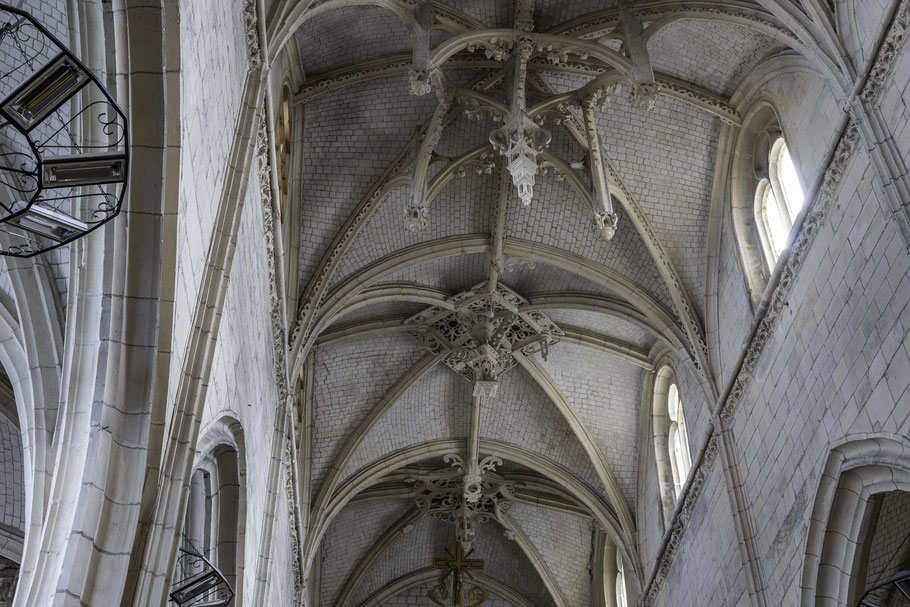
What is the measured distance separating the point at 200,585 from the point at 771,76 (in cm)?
861

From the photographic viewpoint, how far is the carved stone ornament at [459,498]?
65.1ft

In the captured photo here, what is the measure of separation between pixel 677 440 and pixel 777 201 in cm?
517

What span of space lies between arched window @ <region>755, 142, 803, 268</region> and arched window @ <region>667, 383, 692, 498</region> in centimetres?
359

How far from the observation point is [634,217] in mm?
14117

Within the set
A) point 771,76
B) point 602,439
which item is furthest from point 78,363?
point 602,439

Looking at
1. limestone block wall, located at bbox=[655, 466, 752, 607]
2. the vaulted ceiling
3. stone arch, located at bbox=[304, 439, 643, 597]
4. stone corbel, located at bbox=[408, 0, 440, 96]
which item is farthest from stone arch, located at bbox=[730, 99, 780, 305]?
stone arch, located at bbox=[304, 439, 643, 597]

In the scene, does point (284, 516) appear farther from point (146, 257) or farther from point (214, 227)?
point (146, 257)

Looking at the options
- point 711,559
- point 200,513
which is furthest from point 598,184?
point 200,513

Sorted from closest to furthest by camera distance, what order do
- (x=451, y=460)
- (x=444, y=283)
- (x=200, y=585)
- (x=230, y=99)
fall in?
(x=200, y=585), (x=230, y=99), (x=444, y=283), (x=451, y=460)

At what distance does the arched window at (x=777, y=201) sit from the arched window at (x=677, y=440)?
3.59 meters

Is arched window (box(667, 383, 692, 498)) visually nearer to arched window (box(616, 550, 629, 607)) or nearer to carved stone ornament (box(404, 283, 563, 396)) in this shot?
carved stone ornament (box(404, 283, 563, 396))

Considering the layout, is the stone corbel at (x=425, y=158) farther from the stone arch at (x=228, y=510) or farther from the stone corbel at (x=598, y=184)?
the stone arch at (x=228, y=510)

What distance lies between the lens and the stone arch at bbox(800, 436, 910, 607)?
9273 mm

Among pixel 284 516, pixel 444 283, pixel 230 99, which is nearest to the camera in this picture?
pixel 230 99
